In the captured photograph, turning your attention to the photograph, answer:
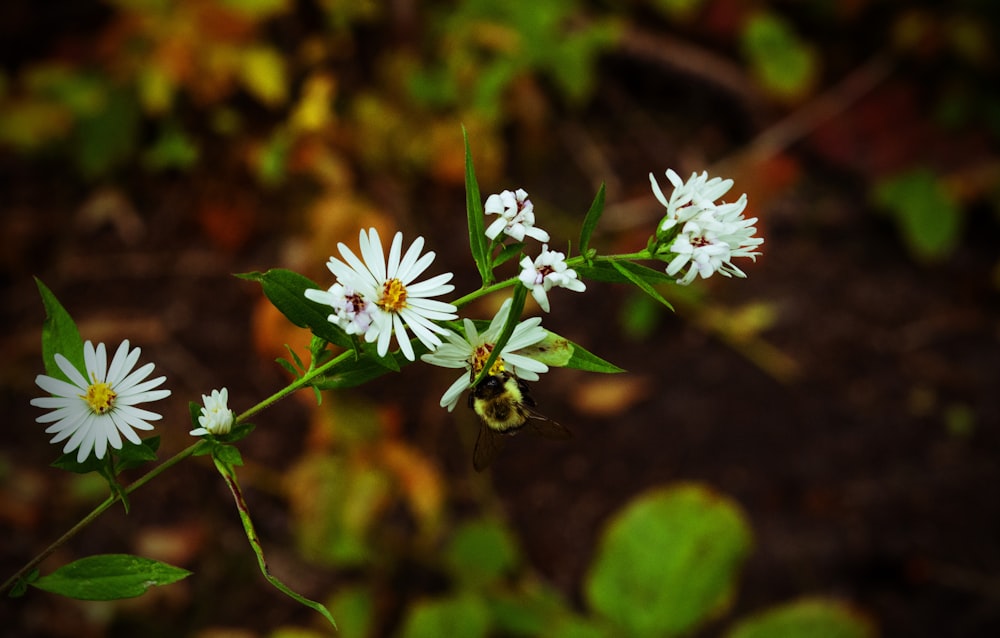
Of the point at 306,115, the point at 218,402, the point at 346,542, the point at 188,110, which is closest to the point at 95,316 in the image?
the point at 188,110

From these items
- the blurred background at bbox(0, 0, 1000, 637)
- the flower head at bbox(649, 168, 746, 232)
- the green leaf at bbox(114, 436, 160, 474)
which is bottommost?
the green leaf at bbox(114, 436, 160, 474)

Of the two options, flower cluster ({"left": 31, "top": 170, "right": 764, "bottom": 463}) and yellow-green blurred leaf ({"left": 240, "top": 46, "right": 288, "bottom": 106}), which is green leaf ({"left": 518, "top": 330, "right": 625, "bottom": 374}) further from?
yellow-green blurred leaf ({"left": 240, "top": 46, "right": 288, "bottom": 106})

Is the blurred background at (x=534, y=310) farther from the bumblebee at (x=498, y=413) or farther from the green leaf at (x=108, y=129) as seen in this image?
the bumblebee at (x=498, y=413)

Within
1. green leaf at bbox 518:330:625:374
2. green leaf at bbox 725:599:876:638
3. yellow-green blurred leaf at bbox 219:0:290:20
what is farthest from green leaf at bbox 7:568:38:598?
yellow-green blurred leaf at bbox 219:0:290:20

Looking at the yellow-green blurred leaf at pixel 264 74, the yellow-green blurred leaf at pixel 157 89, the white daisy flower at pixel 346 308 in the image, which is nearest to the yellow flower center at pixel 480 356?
the white daisy flower at pixel 346 308

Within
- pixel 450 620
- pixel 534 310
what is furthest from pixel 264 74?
pixel 450 620

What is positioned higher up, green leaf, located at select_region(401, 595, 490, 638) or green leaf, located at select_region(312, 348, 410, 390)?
green leaf, located at select_region(401, 595, 490, 638)
